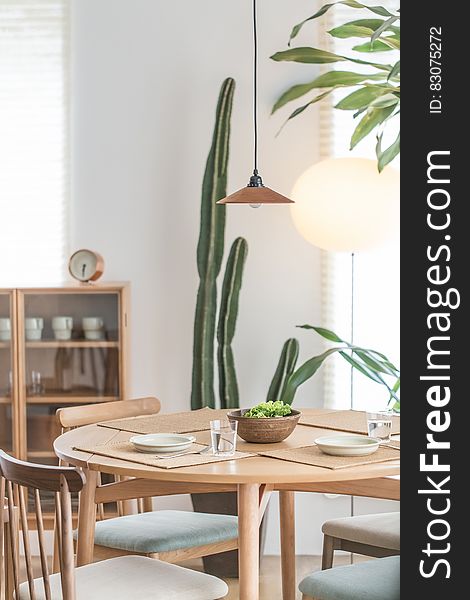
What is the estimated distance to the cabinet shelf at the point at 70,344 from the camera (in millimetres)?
4066

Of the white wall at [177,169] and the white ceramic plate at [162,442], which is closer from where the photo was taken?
the white ceramic plate at [162,442]

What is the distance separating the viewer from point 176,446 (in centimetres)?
243

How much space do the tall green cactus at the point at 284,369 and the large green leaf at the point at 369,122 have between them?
861 millimetres

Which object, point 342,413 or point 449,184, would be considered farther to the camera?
point 342,413

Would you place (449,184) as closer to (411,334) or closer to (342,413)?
(411,334)

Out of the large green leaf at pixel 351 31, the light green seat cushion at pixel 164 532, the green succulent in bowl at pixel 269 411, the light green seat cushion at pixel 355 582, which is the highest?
the large green leaf at pixel 351 31

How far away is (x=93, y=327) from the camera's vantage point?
13.3 feet

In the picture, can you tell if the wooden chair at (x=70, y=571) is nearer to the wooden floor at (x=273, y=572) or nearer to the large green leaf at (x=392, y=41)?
the wooden floor at (x=273, y=572)

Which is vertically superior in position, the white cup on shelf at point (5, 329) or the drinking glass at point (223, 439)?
the white cup on shelf at point (5, 329)

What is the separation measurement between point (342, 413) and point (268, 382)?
1178 millimetres

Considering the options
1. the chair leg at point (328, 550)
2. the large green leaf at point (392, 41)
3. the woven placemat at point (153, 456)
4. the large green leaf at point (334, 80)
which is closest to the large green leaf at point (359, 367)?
the chair leg at point (328, 550)

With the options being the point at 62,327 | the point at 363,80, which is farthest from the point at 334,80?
the point at 62,327

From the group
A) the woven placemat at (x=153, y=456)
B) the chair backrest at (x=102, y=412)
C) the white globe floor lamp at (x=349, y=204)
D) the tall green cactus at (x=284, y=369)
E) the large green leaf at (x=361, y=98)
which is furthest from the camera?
the tall green cactus at (x=284, y=369)

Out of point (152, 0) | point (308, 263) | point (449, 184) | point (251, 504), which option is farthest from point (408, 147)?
point (152, 0)
